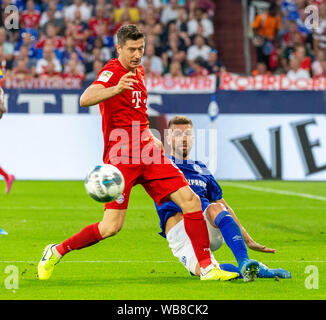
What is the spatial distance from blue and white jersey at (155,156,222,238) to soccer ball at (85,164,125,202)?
70cm

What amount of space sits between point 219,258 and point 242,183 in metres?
9.39

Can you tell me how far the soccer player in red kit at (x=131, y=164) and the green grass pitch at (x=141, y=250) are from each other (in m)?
0.28

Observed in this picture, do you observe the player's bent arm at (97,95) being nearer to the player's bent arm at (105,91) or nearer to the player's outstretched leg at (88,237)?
the player's bent arm at (105,91)

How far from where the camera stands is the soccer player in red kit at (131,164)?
696 centimetres

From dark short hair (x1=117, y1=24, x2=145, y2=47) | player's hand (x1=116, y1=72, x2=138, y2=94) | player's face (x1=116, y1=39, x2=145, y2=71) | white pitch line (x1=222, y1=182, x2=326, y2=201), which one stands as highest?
dark short hair (x1=117, y1=24, x2=145, y2=47)

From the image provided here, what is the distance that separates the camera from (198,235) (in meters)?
6.95

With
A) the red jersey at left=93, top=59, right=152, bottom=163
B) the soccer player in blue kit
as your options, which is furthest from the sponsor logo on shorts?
the soccer player in blue kit

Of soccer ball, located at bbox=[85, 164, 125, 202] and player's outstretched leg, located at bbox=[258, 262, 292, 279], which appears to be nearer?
soccer ball, located at bbox=[85, 164, 125, 202]

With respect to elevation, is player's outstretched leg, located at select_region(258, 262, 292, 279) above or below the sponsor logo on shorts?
below

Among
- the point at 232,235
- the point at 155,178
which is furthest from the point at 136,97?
the point at 232,235

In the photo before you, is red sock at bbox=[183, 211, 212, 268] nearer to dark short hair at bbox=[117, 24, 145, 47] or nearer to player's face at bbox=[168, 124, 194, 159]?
player's face at bbox=[168, 124, 194, 159]

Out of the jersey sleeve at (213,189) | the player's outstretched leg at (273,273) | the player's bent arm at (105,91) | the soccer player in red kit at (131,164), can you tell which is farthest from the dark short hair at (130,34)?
the player's outstretched leg at (273,273)

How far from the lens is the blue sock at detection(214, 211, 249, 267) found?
268 inches

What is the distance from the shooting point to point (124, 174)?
7.10 m
